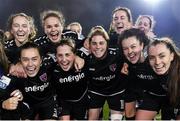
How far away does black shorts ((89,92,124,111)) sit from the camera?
18.2 ft

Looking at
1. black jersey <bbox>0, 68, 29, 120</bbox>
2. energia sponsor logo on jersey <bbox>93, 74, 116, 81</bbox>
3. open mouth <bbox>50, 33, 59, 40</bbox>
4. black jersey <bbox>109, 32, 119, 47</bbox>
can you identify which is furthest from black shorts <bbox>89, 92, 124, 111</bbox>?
black jersey <bbox>0, 68, 29, 120</bbox>

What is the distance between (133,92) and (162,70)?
0.98 meters

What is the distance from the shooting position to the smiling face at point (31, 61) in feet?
16.0

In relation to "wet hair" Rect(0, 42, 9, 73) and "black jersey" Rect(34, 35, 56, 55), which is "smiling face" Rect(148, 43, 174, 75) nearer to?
"black jersey" Rect(34, 35, 56, 55)

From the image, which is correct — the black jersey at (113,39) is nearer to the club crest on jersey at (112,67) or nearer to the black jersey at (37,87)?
the club crest on jersey at (112,67)

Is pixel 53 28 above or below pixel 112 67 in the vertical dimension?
above

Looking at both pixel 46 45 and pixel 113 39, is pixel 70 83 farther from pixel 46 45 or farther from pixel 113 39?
pixel 113 39

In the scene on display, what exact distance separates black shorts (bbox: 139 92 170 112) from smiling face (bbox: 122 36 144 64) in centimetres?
55

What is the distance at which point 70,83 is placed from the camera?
5246mm

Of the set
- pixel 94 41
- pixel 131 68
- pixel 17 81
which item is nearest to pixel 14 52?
pixel 17 81

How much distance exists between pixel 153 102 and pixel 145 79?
333 millimetres

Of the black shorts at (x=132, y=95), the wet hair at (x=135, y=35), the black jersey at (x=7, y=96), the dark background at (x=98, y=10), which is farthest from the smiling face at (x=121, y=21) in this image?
the dark background at (x=98, y=10)

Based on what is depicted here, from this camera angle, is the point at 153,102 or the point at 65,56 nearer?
the point at 153,102

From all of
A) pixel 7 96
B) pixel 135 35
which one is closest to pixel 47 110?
pixel 7 96
